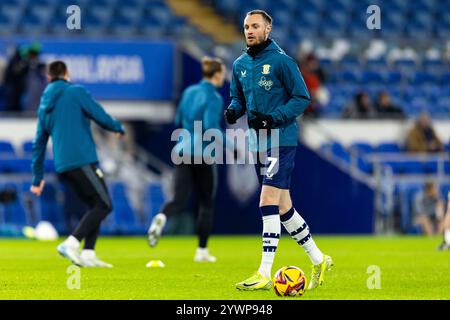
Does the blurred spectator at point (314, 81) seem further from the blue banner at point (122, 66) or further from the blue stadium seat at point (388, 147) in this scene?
the blue banner at point (122, 66)

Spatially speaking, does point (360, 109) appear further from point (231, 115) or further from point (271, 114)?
point (271, 114)

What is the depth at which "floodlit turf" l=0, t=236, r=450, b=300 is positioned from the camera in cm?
960

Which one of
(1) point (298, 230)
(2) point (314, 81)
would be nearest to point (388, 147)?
(2) point (314, 81)

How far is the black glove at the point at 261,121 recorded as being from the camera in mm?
9773

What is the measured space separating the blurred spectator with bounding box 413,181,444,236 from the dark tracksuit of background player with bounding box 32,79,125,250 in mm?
11413

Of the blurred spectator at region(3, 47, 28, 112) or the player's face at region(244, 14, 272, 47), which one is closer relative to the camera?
the player's face at region(244, 14, 272, 47)

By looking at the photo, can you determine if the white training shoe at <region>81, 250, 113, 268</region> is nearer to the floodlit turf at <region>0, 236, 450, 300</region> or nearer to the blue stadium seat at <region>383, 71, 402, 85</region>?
the floodlit turf at <region>0, 236, 450, 300</region>

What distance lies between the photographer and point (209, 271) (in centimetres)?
1253

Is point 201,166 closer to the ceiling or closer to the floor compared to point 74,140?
closer to the floor

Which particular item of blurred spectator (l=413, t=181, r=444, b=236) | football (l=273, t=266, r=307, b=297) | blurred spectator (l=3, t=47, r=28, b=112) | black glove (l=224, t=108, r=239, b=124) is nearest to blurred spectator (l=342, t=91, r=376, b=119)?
blurred spectator (l=413, t=181, r=444, b=236)

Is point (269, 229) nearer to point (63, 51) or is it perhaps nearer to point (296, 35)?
point (63, 51)

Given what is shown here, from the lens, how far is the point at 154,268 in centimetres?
1304

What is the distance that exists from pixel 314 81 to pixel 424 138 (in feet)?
8.67
